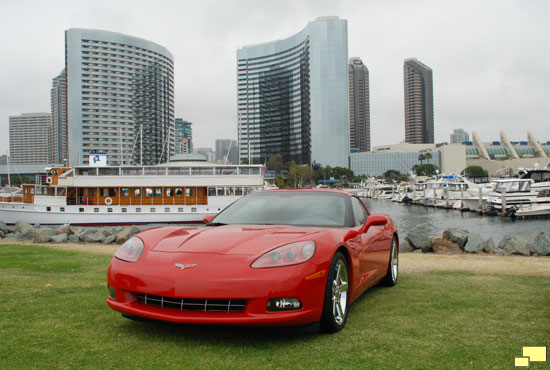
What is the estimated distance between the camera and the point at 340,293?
4.00 meters

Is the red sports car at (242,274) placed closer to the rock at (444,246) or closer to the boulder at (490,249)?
the rock at (444,246)

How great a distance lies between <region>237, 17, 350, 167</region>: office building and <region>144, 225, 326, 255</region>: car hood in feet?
527

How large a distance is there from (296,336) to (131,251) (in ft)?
5.30

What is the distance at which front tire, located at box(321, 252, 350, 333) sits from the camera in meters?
3.68

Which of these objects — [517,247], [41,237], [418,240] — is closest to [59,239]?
[41,237]

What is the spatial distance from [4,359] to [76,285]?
2.92 m

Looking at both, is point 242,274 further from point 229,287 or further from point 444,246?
point 444,246

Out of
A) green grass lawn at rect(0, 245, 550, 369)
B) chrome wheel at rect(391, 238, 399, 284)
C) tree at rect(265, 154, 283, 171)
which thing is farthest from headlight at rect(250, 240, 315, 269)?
tree at rect(265, 154, 283, 171)

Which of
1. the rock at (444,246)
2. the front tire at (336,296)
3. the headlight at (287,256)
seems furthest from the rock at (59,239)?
the headlight at (287,256)

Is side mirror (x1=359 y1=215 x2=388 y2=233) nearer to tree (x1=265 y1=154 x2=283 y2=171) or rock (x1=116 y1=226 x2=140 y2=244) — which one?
rock (x1=116 y1=226 x2=140 y2=244)

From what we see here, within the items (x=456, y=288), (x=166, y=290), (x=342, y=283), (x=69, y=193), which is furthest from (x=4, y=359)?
(x=69, y=193)

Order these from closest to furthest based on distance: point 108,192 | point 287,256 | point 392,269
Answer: point 287,256, point 392,269, point 108,192

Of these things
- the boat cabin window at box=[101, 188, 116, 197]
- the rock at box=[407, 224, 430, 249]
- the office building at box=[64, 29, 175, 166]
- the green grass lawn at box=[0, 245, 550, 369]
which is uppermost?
the office building at box=[64, 29, 175, 166]

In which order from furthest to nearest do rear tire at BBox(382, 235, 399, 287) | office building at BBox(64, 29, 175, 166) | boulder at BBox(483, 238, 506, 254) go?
office building at BBox(64, 29, 175, 166) → boulder at BBox(483, 238, 506, 254) → rear tire at BBox(382, 235, 399, 287)
